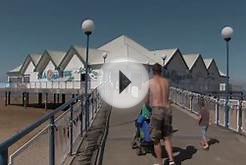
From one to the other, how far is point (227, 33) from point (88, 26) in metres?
4.63

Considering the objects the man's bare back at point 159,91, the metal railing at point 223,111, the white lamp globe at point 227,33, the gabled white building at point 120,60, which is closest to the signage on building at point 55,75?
the gabled white building at point 120,60

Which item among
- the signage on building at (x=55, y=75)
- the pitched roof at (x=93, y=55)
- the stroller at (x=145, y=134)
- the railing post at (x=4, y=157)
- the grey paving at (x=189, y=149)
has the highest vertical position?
the pitched roof at (x=93, y=55)

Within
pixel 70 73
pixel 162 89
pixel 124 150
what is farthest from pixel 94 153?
Result: pixel 70 73

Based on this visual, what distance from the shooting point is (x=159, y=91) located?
574 centimetres

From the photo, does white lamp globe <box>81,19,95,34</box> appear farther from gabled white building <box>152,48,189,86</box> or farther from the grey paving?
gabled white building <box>152,48,189,86</box>

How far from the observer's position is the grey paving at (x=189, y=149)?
6445 millimetres

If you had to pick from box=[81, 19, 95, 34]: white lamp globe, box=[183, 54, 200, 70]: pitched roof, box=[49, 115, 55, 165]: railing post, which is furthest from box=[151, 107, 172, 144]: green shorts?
box=[183, 54, 200, 70]: pitched roof

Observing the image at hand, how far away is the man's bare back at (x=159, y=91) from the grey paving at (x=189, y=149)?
111 centimetres

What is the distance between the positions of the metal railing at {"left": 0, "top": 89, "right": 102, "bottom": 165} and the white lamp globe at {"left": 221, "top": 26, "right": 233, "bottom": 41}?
271 inches

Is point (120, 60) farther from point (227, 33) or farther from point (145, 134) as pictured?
point (145, 134)

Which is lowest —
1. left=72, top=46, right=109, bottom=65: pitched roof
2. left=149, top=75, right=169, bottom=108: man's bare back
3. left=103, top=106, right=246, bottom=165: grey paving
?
left=103, top=106, right=246, bottom=165: grey paving

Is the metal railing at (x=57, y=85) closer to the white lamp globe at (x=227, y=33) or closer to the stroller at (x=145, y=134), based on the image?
the white lamp globe at (x=227, y=33)

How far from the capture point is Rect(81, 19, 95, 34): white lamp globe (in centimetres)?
1150
